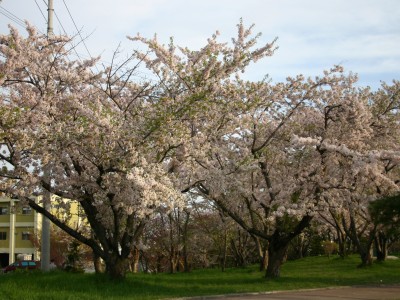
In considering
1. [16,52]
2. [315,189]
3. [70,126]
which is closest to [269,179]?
[315,189]

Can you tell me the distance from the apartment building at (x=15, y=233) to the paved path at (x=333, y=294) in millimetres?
51024

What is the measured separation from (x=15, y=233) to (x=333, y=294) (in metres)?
54.9

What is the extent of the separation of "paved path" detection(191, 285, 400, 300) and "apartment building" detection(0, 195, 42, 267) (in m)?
51.0

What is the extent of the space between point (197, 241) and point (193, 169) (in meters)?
24.3

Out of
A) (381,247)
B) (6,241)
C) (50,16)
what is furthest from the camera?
(6,241)

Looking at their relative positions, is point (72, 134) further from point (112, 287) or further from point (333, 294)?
point (333, 294)

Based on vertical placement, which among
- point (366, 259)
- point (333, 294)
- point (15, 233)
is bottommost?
point (333, 294)

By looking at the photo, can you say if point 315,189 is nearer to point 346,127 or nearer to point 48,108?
point 346,127

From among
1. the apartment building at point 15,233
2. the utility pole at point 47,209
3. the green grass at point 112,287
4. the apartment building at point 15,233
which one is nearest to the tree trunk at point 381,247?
the green grass at point 112,287

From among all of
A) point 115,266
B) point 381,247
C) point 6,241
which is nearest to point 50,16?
point 115,266

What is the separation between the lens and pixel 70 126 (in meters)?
14.1

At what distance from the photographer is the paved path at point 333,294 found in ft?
48.8

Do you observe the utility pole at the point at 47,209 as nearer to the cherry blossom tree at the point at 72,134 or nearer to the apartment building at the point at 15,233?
the cherry blossom tree at the point at 72,134

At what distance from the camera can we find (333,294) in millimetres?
15953
